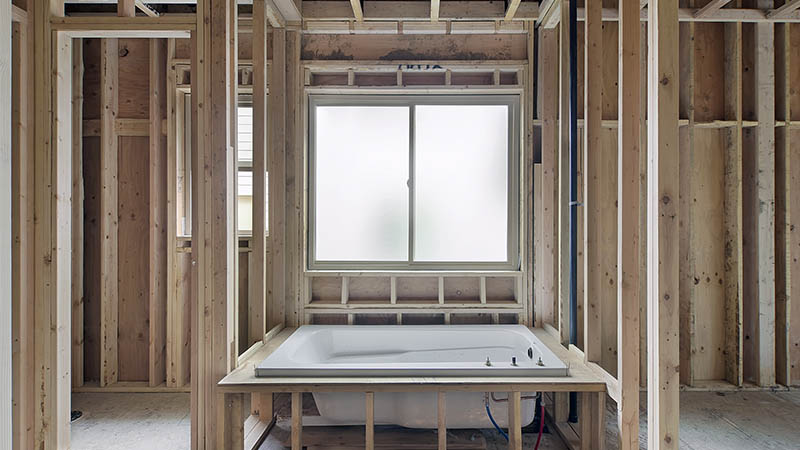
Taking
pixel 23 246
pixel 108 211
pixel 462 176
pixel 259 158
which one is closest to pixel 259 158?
pixel 259 158

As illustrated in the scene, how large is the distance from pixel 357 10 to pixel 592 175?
1.98 meters

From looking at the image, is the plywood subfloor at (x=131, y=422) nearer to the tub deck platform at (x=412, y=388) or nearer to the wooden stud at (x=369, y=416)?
the tub deck platform at (x=412, y=388)

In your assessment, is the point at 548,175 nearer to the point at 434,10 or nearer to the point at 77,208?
the point at 434,10

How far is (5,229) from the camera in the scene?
22.5 inches

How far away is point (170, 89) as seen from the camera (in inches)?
135

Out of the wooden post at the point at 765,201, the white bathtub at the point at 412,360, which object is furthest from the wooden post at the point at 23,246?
the wooden post at the point at 765,201

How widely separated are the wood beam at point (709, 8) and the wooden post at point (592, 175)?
115cm

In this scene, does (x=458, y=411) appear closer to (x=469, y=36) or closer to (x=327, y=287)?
(x=327, y=287)

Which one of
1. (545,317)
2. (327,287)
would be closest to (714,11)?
(545,317)

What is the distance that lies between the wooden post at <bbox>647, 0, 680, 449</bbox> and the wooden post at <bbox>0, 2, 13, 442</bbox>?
1.98m

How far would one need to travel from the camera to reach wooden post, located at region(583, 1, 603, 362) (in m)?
2.45

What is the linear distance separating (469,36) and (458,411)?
8.95 feet

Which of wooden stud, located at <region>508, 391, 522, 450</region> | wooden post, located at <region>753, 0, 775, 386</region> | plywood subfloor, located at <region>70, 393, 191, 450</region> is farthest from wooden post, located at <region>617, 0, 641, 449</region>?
plywood subfloor, located at <region>70, 393, 191, 450</region>

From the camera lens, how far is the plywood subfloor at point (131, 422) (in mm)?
2648
